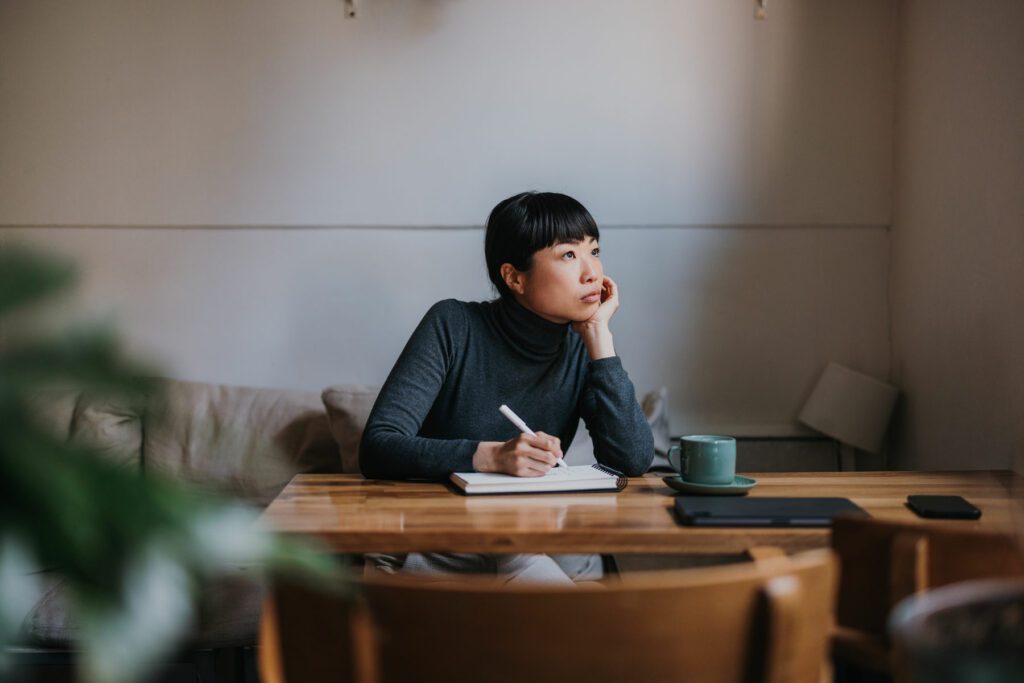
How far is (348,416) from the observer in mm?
2467

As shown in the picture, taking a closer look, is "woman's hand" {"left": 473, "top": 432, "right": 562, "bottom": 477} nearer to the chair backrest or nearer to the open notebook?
the open notebook

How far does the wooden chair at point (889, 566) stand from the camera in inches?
41.8

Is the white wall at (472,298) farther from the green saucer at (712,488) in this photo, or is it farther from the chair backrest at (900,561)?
the chair backrest at (900,561)

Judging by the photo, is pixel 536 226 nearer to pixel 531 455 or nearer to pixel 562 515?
pixel 531 455

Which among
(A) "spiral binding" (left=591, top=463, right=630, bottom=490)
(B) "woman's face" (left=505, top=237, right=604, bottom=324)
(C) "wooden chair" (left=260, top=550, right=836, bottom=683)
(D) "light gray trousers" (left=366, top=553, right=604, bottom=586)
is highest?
(B) "woman's face" (left=505, top=237, right=604, bottom=324)

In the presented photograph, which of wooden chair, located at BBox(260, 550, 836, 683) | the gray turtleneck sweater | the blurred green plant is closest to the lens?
the blurred green plant

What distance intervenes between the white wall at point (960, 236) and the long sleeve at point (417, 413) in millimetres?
1203

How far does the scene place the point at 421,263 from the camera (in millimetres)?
2844

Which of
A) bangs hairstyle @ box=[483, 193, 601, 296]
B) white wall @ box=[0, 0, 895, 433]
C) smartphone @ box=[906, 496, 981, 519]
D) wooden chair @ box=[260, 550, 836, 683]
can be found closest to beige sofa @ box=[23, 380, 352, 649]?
wooden chair @ box=[260, 550, 836, 683]

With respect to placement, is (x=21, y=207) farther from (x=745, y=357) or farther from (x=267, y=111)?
(x=745, y=357)

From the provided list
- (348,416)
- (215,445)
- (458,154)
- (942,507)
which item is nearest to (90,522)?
(215,445)

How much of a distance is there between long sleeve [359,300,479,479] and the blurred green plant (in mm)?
1334

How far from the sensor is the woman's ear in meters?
2.02

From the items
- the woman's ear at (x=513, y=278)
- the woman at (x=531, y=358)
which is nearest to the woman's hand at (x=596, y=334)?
the woman at (x=531, y=358)
